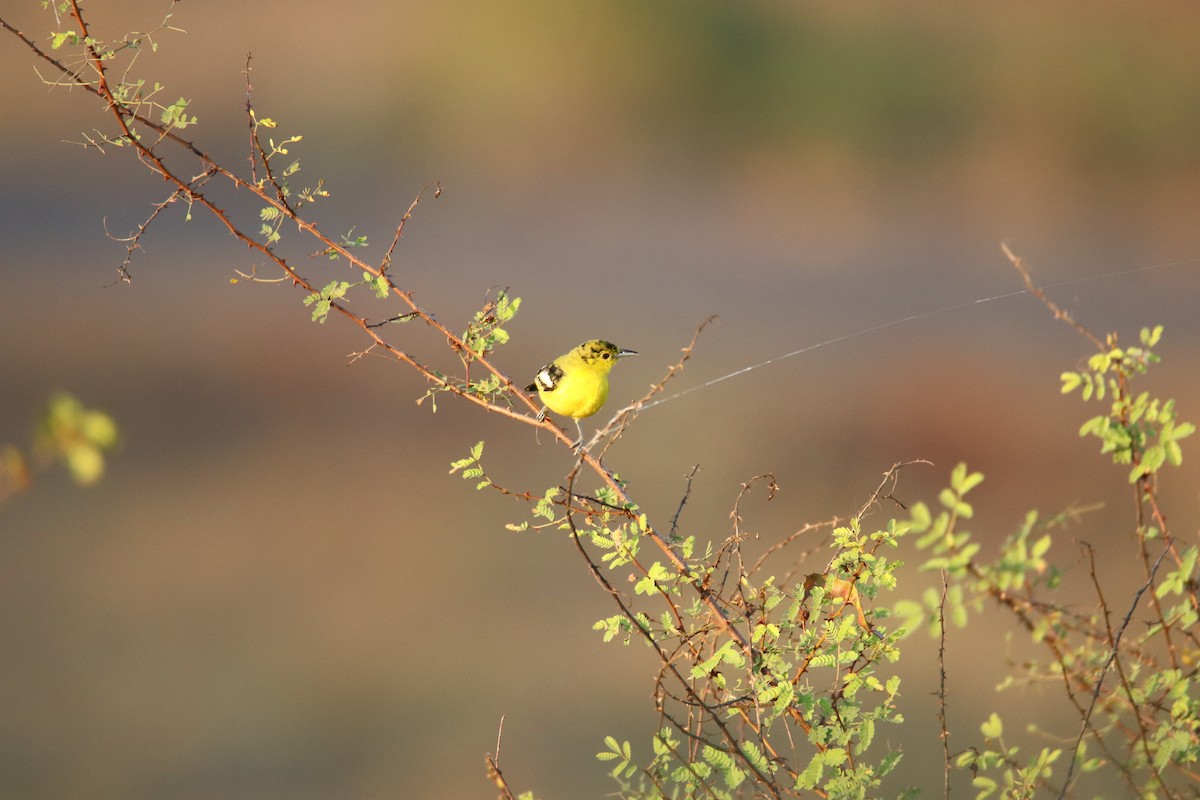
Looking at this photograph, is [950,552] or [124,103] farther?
[124,103]

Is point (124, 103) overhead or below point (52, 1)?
below

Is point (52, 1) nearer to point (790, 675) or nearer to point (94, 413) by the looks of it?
point (94, 413)

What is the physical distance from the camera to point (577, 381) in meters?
1.93

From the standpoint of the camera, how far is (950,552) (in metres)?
0.84

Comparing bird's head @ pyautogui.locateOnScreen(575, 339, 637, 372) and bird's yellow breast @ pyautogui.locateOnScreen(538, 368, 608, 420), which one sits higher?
bird's head @ pyautogui.locateOnScreen(575, 339, 637, 372)

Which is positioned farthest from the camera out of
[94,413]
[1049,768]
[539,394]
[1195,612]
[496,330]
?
[539,394]

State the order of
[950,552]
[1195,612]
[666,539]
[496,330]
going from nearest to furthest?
[950,552], [1195,612], [666,539], [496,330]

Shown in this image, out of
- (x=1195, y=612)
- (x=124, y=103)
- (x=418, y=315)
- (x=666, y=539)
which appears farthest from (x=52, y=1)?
(x=1195, y=612)

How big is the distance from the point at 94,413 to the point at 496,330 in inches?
27.2

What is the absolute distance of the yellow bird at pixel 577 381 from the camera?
1929mm

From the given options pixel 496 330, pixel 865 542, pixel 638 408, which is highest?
pixel 496 330

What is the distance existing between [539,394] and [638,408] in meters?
0.78

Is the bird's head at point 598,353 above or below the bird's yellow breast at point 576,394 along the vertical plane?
above

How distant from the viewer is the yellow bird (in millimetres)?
1929
